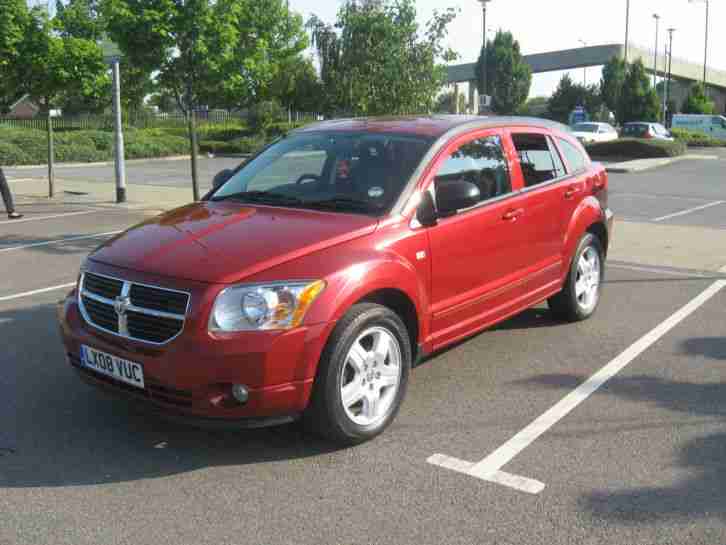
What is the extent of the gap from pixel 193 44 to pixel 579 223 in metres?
8.61

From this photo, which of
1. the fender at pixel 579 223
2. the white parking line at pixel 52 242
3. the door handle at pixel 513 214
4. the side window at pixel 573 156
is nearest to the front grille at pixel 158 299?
the door handle at pixel 513 214

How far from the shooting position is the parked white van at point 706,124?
1975 inches

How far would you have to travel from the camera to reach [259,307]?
161 inches

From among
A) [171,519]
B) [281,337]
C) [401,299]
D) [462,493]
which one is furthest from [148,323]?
[462,493]

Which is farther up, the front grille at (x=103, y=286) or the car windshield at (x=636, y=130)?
the car windshield at (x=636, y=130)

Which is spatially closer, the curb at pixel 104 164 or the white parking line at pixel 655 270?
the white parking line at pixel 655 270

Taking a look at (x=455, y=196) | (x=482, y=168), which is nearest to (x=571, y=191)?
(x=482, y=168)

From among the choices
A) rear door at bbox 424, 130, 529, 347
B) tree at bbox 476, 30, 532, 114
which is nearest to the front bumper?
rear door at bbox 424, 130, 529, 347

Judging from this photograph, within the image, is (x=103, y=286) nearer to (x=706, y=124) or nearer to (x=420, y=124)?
(x=420, y=124)

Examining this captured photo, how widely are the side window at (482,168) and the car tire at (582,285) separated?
1250mm

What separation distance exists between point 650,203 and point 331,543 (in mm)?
15080

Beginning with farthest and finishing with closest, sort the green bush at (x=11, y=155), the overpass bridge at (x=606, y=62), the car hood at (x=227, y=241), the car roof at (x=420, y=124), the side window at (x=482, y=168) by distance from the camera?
the overpass bridge at (x=606, y=62) → the green bush at (x=11, y=155) → the car roof at (x=420, y=124) → the side window at (x=482, y=168) → the car hood at (x=227, y=241)

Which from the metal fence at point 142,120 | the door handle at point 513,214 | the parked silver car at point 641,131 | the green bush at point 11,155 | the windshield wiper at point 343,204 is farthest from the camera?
the metal fence at point 142,120

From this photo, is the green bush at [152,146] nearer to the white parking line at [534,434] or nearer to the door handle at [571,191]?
the door handle at [571,191]
